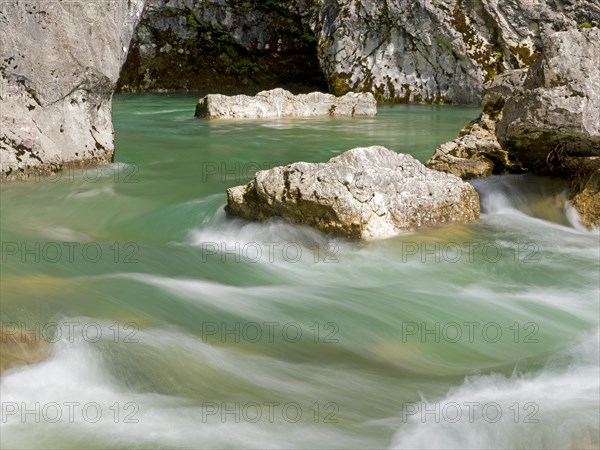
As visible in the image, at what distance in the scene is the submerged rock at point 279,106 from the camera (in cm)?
1599

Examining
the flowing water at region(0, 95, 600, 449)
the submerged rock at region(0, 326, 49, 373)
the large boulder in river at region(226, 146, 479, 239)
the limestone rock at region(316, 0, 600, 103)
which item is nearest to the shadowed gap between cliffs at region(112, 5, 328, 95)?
the limestone rock at region(316, 0, 600, 103)

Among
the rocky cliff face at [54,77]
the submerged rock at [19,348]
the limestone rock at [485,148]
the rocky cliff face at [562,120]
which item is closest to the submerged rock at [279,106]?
the rocky cliff face at [54,77]

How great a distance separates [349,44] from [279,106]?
585 centimetres

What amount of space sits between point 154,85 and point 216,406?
2381cm

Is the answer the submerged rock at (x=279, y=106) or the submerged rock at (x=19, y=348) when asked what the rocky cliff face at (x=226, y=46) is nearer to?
the submerged rock at (x=279, y=106)

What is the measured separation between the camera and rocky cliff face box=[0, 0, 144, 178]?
781cm

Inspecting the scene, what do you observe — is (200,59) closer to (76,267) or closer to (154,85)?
(154,85)

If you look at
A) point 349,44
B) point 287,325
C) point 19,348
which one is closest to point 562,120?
point 287,325

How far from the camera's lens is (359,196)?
619cm

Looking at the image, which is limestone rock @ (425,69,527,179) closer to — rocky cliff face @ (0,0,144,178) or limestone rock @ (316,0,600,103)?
rocky cliff face @ (0,0,144,178)

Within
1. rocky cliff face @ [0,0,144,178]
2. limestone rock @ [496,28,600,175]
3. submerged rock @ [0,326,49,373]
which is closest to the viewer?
submerged rock @ [0,326,49,373]

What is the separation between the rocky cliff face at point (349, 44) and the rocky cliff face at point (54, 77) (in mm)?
13039

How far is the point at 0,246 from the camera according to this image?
5.97 m

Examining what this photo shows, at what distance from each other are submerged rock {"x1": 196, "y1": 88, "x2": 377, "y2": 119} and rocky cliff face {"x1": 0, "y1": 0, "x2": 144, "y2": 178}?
708cm
